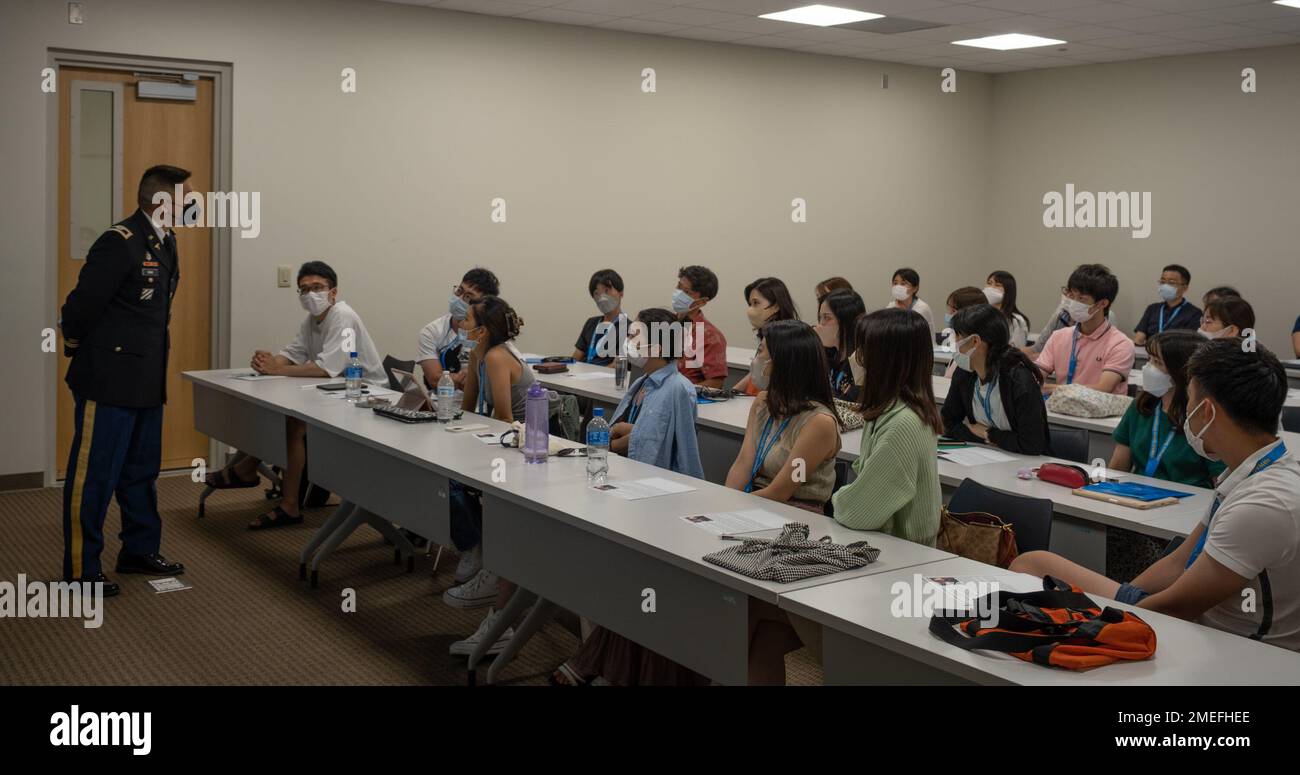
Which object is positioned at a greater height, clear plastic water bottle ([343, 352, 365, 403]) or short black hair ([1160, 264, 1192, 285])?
short black hair ([1160, 264, 1192, 285])

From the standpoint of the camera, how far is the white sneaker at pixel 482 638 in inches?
163

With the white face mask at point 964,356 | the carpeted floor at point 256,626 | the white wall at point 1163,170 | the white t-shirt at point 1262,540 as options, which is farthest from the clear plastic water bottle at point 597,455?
the white wall at point 1163,170

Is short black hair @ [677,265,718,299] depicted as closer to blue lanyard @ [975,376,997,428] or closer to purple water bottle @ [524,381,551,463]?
blue lanyard @ [975,376,997,428]

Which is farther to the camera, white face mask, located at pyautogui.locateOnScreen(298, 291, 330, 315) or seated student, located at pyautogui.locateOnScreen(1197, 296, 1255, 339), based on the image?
white face mask, located at pyautogui.locateOnScreen(298, 291, 330, 315)

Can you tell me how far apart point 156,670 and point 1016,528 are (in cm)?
301

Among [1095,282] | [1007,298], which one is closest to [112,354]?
[1095,282]

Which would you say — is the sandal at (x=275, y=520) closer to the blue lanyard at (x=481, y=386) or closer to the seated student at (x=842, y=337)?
the blue lanyard at (x=481, y=386)

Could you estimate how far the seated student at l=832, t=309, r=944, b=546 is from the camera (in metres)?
3.24

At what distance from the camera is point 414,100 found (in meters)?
7.83

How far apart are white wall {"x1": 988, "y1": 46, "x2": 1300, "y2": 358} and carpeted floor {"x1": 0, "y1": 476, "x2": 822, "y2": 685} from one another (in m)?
7.07

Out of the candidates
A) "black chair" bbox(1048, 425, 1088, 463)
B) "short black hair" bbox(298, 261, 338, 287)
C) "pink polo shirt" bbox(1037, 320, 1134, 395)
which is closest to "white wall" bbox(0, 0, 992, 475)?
"short black hair" bbox(298, 261, 338, 287)

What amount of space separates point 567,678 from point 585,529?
2.26 feet

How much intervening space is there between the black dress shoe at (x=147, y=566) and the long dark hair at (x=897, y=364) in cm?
347
